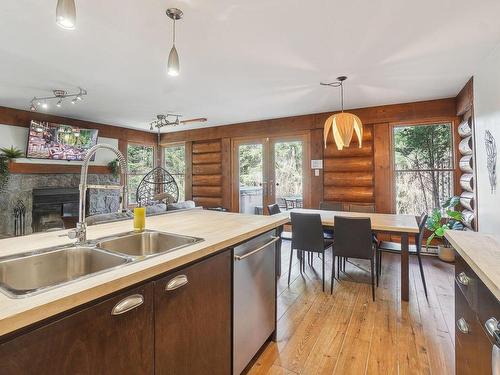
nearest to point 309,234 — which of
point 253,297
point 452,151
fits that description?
point 253,297

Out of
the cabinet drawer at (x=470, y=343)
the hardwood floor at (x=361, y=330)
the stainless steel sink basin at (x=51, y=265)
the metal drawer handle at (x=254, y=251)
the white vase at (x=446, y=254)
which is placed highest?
the stainless steel sink basin at (x=51, y=265)

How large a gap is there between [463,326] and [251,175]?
499cm

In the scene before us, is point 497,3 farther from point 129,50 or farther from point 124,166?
point 129,50

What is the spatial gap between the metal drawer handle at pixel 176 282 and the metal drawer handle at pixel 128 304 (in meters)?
0.13

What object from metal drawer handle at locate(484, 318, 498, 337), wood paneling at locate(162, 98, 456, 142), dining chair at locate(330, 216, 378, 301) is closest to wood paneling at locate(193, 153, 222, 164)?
wood paneling at locate(162, 98, 456, 142)

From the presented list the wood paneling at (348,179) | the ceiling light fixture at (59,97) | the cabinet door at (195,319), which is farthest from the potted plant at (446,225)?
the ceiling light fixture at (59,97)

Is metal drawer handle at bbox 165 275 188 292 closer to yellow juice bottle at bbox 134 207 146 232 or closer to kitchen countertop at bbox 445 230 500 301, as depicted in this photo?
yellow juice bottle at bbox 134 207 146 232

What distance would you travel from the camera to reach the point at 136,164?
22.5ft

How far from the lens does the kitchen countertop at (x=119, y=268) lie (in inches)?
26.1

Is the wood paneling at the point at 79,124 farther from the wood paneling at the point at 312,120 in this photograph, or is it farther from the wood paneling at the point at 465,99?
the wood paneling at the point at 465,99

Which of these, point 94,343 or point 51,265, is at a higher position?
point 51,265

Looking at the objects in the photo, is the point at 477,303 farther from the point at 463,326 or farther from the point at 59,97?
the point at 59,97

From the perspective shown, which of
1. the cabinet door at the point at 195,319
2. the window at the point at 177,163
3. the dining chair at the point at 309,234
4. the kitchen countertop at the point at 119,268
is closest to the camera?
the kitchen countertop at the point at 119,268

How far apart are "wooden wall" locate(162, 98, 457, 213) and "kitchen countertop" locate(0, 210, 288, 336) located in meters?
3.27
